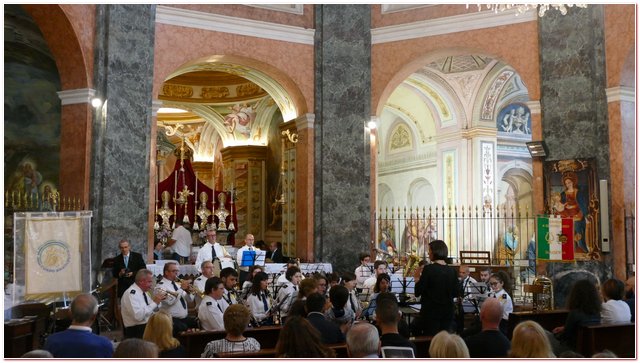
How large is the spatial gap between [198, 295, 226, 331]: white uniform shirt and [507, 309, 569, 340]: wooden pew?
340cm

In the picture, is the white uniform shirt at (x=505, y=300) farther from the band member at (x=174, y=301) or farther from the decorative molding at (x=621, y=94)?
the decorative molding at (x=621, y=94)

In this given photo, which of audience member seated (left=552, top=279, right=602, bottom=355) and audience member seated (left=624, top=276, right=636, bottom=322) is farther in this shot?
audience member seated (left=624, top=276, right=636, bottom=322)

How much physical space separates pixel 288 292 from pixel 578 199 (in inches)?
269

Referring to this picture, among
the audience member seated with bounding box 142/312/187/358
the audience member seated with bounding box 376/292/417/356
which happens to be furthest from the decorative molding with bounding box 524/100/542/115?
the audience member seated with bounding box 142/312/187/358

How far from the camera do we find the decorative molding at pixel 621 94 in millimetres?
13320

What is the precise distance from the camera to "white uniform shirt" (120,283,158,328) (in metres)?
7.74

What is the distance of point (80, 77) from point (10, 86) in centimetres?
317

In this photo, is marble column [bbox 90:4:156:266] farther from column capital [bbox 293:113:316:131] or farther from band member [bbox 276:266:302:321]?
band member [bbox 276:266:302:321]

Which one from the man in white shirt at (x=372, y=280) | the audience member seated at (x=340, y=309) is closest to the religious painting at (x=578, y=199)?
the man in white shirt at (x=372, y=280)

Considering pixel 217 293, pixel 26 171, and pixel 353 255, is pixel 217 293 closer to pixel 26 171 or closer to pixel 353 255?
pixel 353 255

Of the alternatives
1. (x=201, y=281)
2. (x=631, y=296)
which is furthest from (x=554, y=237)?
(x=201, y=281)

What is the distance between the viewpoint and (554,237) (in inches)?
519

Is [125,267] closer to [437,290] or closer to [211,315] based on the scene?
[211,315]

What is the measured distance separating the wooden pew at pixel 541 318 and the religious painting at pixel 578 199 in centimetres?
526
